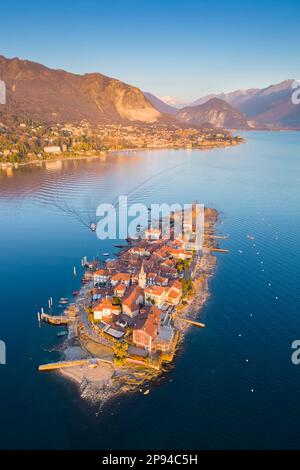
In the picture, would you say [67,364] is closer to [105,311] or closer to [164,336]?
[105,311]

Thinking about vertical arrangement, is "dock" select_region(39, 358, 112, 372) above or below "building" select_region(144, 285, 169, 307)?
below

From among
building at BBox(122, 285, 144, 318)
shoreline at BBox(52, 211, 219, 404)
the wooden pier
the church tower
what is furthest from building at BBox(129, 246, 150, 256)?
shoreline at BBox(52, 211, 219, 404)

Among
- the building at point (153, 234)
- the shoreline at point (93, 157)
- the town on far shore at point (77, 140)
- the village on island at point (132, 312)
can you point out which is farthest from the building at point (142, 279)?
the town on far shore at point (77, 140)

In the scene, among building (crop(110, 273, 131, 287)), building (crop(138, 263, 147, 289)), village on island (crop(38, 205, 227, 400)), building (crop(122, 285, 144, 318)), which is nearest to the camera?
village on island (crop(38, 205, 227, 400))

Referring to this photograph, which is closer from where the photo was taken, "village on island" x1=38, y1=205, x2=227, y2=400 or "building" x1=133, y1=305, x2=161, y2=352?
"village on island" x1=38, y1=205, x2=227, y2=400
